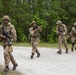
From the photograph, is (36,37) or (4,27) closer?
(4,27)

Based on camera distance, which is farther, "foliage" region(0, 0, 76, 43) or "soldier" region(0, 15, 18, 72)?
"foliage" region(0, 0, 76, 43)

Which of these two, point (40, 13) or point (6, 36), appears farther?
point (40, 13)

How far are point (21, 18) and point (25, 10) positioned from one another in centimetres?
143

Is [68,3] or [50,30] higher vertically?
[68,3]

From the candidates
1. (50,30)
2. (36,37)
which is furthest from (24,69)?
(50,30)

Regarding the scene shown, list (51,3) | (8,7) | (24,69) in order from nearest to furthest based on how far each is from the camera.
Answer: (24,69)
(8,7)
(51,3)

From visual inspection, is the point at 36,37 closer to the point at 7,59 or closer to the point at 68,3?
the point at 7,59

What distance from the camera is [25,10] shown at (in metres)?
40.8

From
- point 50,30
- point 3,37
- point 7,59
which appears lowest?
point 50,30

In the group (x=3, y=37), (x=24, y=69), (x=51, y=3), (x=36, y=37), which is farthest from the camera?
(x=51, y=3)

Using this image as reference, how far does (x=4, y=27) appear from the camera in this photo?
1120cm

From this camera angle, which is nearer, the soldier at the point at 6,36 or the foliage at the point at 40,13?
the soldier at the point at 6,36

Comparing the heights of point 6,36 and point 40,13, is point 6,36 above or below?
above

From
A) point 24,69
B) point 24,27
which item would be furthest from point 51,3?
point 24,69
